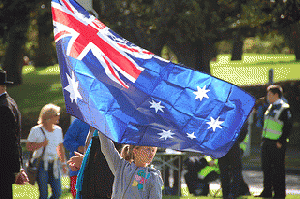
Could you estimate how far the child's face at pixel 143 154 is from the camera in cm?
421

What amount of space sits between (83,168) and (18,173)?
1.72 metres

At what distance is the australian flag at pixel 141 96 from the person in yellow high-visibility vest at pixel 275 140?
16.5 feet

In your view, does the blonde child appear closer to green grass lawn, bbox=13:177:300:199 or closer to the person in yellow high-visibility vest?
green grass lawn, bbox=13:177:300:199

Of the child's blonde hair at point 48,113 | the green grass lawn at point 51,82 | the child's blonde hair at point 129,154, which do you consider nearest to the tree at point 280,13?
the child's blonde hair at point 48,113

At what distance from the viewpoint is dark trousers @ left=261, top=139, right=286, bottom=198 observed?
955cm

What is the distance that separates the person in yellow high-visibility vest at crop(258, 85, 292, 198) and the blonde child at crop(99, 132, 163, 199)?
217 inches

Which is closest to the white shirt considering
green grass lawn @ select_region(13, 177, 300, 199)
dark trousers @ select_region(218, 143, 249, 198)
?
green grass lawn @ select_region(13, 177, 300, 199)

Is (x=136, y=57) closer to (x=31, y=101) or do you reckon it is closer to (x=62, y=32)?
(x=62, y=32)

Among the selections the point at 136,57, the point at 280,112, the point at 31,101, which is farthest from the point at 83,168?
the point at 31,101

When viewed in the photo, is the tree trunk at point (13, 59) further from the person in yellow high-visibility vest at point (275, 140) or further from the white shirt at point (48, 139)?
the white shirt at point (48, 139)

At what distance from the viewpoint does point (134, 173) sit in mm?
4137

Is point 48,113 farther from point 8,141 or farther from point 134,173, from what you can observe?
point 134,173

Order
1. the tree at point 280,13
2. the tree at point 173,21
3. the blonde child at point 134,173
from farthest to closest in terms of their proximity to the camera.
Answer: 1. the tree at point 173,21
2. the tree at point 280,13
3. the blonde child at point 134,173

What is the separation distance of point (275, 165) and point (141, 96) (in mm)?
5787
